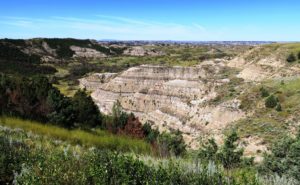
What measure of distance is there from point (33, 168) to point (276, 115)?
37.1 meters

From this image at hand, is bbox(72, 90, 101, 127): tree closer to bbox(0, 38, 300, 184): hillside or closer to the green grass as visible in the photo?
bbox(0, 38, 300, 184): hillside

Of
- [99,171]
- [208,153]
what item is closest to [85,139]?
[99,171]

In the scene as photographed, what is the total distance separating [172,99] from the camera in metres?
69.5

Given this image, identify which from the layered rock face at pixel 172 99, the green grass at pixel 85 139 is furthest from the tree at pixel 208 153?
the layered rock face at pixel 172 99

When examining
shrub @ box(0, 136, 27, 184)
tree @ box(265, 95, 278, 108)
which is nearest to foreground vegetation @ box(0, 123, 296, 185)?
shrub @ box(0, 136, 27, 184)

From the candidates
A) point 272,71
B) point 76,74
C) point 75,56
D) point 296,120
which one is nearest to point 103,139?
point 296,120

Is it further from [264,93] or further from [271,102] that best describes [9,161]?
[264,93]

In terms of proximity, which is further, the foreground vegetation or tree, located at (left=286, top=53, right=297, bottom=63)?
tree, located at (left=286, top=53, right=297, bottom=63)

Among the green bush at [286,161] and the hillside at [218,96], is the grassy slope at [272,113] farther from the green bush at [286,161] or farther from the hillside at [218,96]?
the green bush at [286,161]

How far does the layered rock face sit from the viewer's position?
50.3 metres

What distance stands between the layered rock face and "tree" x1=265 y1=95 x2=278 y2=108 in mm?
4311

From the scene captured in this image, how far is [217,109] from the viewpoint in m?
51.7

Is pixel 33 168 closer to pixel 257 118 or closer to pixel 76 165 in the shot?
pixel 76 165

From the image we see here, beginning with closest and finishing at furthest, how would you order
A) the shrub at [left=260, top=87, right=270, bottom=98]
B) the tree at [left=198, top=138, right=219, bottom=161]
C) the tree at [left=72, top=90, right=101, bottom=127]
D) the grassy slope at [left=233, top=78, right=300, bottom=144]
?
the tree at [left=198, top=138, right=219, bottom=161] → the tree at [left=72, top=90, right=101, bottom=127] → the grassy slope at [left=233, top=78, right=300, bottom=144] → the shrub at [left=260, top=87, right=270, bottom=98]
